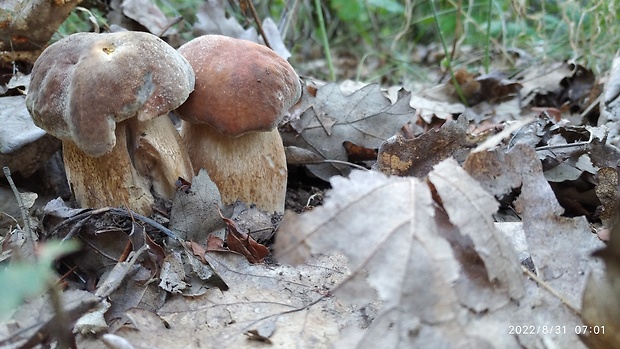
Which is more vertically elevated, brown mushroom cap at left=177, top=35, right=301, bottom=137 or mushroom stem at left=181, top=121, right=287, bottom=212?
brown mushroom cap at left=177, top=35, right=301, bottom=137

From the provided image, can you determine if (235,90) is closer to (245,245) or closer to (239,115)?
(239,115)

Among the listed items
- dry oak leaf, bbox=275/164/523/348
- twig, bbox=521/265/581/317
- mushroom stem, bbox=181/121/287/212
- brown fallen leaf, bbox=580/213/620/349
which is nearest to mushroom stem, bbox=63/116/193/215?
mushroom stem, bbox=181/121/287/212

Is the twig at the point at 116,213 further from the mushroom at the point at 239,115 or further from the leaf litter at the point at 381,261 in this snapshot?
the mushroom at the point at 239,115

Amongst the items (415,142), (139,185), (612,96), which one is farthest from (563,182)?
(139,185)

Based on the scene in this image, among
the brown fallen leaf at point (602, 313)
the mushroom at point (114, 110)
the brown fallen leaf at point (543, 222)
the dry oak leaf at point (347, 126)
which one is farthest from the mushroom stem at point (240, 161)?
the brown fallen leaf at point (602, 313)

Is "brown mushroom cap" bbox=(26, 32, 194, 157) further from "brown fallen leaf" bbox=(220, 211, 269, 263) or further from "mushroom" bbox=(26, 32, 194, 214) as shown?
"brown fallen leaf" bbox=(220, 211, 269, 263)

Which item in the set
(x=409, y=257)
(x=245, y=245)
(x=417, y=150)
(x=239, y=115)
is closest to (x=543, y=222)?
(x=409, y=257)
